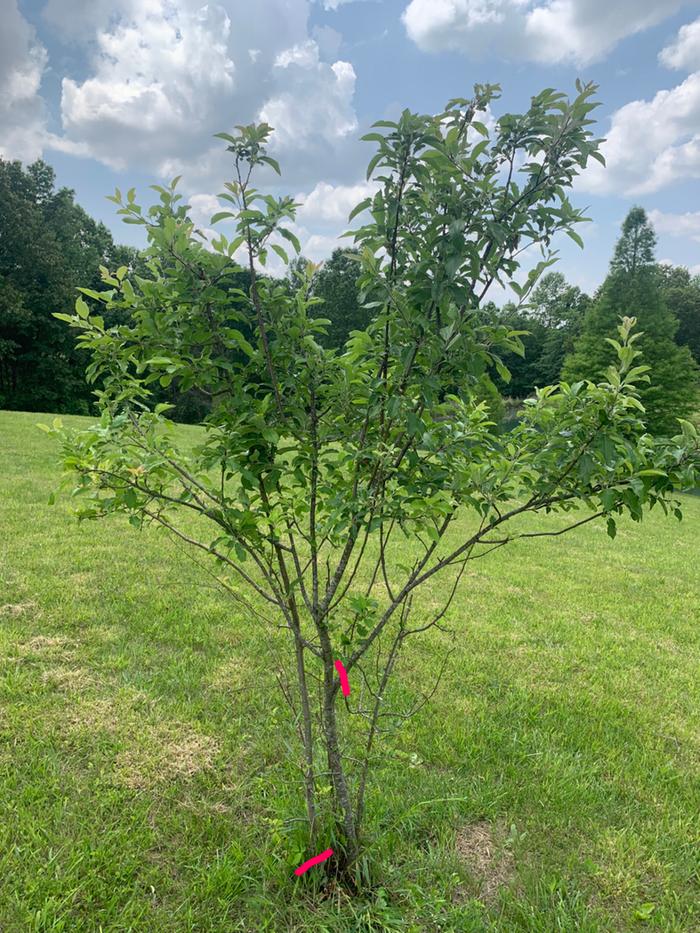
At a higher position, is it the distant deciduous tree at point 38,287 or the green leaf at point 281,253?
the distant deciduous tree at point 38,287

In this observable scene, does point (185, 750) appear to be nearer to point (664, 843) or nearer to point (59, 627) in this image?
point (59, 627)

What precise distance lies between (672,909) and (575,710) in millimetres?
1295

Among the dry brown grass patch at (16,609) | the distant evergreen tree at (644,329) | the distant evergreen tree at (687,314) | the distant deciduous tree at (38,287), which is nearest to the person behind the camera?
the dry brown grass patch at (16,609)

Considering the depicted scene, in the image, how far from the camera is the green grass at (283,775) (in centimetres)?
192

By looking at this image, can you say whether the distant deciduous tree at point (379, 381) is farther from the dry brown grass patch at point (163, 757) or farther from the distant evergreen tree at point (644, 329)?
the distant evergreen tree at point (644, 329)

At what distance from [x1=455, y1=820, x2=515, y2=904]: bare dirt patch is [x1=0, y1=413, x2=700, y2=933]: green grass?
0.03ft

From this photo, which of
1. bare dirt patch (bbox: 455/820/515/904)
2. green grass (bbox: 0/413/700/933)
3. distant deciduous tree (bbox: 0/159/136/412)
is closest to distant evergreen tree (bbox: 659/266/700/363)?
distant deciduous tree (bbox: 0/159/136/412)

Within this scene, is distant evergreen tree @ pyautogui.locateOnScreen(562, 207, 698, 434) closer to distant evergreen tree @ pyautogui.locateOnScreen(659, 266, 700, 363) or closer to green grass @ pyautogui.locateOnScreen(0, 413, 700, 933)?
distant evergreen tree @ pyautogui.locateOnScreen(659, 266, 700, 363)

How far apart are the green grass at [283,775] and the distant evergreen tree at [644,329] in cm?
2147

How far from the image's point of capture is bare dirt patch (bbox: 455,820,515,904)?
79.9 inches

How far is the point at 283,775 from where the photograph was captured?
2512mm

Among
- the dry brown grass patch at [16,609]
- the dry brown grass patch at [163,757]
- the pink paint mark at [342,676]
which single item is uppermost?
the pink paint mark at [342,676]

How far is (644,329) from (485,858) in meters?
26.1

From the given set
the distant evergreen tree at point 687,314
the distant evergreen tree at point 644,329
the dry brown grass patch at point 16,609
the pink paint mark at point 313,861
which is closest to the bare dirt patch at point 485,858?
the pink paint mark at point 313,861
